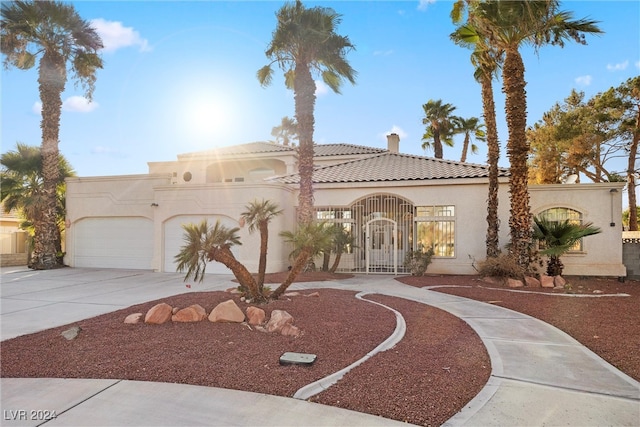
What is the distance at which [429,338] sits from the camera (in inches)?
251

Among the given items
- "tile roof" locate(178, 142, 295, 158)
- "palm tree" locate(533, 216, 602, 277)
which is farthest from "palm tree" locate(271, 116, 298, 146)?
"palm tree" locate(533, 216, 602, 277)

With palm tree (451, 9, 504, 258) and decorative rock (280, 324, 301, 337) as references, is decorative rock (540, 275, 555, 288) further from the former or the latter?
decorative rock (280, 324, 301, 337)

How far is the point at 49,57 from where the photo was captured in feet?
60.2

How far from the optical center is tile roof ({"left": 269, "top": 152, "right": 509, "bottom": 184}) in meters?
16.6

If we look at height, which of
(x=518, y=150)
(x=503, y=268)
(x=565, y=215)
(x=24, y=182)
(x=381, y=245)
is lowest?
(x=503, y=268)

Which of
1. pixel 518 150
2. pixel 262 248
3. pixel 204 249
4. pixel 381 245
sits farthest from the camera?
pixel 381 245

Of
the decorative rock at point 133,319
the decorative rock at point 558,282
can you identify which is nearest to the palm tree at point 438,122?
the decorative rock at point 558,282

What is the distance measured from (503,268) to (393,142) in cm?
1285

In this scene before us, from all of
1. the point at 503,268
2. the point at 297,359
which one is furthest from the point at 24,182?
the point at 503,268

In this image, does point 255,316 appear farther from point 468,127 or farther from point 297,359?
point 468,127

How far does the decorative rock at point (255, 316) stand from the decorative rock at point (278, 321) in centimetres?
27

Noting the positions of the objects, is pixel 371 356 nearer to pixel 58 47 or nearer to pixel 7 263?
pixel 58 47

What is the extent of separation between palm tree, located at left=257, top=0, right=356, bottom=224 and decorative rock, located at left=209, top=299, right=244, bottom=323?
830 centimetres

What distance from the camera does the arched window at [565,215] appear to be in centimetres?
1547
